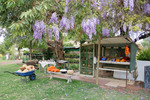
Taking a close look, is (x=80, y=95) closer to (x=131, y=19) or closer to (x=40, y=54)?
(x=131, y=19)

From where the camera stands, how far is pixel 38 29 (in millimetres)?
2801

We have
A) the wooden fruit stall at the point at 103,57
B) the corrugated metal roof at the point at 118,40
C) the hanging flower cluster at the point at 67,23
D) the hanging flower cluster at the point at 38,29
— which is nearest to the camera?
the hanging flower cluster at the point at 38,29

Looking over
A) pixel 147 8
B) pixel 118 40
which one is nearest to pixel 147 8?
pixel 147 8

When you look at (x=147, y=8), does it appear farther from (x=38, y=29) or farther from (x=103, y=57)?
(x=38, y=29)

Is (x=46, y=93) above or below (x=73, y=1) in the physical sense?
below

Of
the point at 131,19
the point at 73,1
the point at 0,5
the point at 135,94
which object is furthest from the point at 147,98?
the point at 0,5

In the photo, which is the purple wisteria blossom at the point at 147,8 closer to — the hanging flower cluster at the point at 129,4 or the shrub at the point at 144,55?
the hanging flower cluster at the point at 129,4

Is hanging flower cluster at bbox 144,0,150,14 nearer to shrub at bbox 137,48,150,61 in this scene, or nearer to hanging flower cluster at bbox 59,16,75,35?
shrub at bbox 137,48,150,61

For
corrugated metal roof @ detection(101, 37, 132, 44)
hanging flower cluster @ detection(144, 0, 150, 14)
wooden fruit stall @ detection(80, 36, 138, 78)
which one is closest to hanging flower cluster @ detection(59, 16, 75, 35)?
corrugated metal roof @ detection(101, 37, 132, 44)

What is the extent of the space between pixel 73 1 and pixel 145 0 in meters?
2.99

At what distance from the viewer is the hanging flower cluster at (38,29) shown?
9.01 feet

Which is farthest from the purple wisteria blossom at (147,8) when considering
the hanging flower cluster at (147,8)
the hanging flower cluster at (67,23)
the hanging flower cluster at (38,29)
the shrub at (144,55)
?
the hanging flower cluster at (38,29)

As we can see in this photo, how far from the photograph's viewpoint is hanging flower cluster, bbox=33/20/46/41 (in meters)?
2.75

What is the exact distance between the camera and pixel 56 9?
3.67 meters
